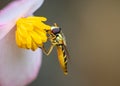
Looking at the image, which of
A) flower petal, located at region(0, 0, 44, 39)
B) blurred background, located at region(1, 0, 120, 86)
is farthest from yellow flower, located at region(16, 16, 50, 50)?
blurred background, located at region(1, 0, 120, 86)

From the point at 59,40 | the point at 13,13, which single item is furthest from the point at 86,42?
the point at 13,13

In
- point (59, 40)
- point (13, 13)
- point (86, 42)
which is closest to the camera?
point (13, 13)

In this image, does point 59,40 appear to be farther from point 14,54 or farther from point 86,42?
point 86,42

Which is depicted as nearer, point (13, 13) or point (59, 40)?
point (13, 13)

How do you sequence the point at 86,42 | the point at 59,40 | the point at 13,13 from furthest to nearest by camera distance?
the point at 86,42 < the point at 59,40 < the point at 13,13

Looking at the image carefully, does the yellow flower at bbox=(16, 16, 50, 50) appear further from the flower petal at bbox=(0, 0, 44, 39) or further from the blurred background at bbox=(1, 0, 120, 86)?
the blurred background at bbox=(1, 0, 120, 86)

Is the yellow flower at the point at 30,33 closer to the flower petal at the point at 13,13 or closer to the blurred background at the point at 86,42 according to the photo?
the flower petal at the point at 13,13
